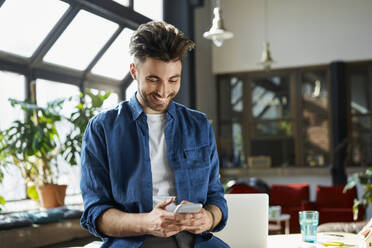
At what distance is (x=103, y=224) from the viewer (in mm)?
1335

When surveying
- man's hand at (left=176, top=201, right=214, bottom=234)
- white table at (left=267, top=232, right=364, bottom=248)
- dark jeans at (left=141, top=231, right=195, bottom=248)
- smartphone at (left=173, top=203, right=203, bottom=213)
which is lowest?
white table at (left=267, top=232, right=364, bottom=248)

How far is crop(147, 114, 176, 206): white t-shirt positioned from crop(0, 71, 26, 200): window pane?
133 inches

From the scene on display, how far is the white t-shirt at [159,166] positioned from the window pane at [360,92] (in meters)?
6.95

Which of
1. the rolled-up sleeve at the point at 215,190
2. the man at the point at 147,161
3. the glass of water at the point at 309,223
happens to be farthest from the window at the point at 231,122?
the man at the point at 147,161

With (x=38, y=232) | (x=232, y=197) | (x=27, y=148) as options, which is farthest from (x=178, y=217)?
(x=27, y=148)

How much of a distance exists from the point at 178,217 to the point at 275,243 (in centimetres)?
97

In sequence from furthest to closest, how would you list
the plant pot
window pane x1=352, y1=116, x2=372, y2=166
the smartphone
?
window pane x1=352, y1=116, x2=372, y2=166 → the plant pot → the smartphone

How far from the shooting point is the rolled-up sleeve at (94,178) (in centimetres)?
135

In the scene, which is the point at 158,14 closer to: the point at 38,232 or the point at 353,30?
the point at 353,30

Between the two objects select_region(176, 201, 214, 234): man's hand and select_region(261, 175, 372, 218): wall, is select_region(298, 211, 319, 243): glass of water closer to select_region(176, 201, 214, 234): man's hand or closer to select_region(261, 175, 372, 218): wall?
select_region(176, 201, 214, 234): man's hand

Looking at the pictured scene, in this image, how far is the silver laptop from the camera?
2.06 m

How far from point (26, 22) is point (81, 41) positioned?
0.97 metres

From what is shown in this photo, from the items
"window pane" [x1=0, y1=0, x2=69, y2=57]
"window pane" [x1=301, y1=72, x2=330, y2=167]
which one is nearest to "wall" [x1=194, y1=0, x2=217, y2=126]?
"window pane" [x1=301, y1=72, x2=330, y2=167]

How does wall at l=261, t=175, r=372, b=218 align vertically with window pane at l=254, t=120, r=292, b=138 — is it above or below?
below
